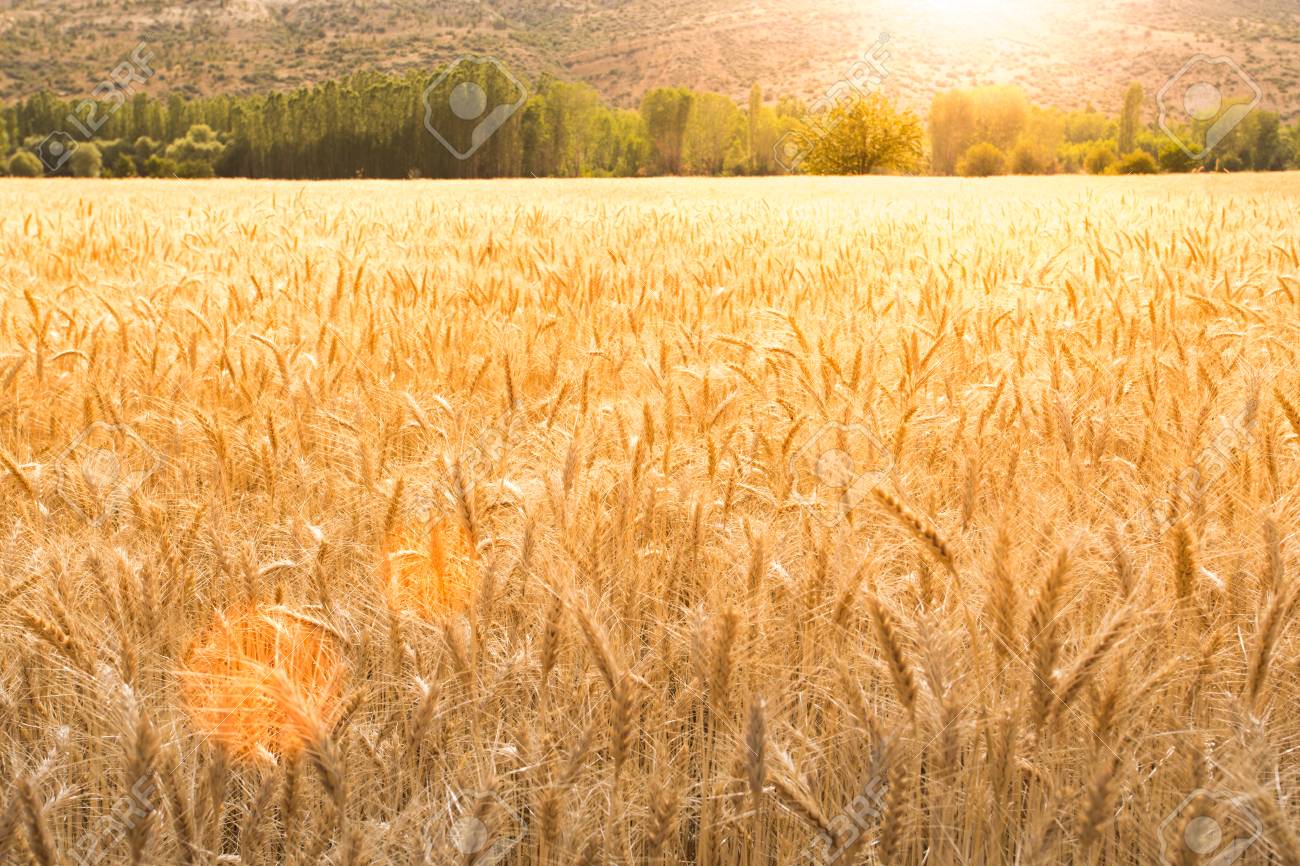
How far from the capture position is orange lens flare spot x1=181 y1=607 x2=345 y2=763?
1080mm

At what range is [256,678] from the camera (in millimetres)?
1190

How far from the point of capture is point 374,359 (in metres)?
2.87

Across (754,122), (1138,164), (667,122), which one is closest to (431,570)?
(1138,164)

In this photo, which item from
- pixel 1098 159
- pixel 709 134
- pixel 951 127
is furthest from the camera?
pixel 709 134

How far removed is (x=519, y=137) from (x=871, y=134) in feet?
76.4

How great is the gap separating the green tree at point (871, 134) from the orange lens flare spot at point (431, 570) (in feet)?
161

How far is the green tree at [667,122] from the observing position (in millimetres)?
70562

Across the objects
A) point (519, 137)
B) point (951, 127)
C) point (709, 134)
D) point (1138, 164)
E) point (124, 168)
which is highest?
point (709, 134)

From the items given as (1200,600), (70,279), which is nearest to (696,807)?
(1200,600)

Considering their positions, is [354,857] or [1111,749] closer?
[354,857]

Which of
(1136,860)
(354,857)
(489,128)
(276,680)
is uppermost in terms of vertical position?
(489,128)

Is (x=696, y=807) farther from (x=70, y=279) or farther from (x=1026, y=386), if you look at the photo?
(x=70, y=279)

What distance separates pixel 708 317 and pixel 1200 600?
2.48 meters

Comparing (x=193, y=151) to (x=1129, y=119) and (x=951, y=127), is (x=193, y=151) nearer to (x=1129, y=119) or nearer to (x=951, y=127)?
(x=951, y=127)
